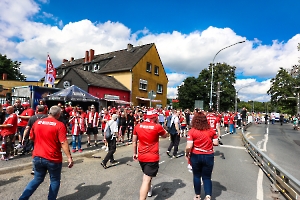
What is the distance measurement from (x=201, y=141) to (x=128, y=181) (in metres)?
2.30

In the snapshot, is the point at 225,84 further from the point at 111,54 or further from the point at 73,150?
the point at 73,150

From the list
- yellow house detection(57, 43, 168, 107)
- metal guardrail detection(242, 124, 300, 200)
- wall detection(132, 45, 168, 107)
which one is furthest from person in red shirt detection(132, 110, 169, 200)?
wall detection(132, 45, 168, 107)

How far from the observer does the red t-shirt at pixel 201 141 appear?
376 centimetres

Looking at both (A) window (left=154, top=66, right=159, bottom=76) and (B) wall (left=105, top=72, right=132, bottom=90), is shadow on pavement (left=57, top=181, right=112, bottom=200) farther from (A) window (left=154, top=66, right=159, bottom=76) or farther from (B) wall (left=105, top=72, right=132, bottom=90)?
(A) window (left=154, top=66, right=159, bottom=76)

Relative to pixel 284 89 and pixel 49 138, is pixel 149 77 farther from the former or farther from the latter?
pixel 284 89

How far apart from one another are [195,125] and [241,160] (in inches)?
184

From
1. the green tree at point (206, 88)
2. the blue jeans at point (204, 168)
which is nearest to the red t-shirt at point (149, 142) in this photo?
the blue jeans at point (204, 168)

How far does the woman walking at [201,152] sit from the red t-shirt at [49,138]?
228 cm

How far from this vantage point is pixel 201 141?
Result: 12.4ft

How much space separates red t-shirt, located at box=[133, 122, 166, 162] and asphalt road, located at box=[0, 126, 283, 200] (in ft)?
3.47

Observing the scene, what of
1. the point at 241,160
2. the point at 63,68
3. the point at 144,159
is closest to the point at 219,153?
the point at 241,160

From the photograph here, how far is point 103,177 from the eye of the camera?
5.22m

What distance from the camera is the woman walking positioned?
3735 mm

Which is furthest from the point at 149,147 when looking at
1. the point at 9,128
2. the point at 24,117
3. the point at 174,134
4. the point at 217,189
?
the point at 24,117
